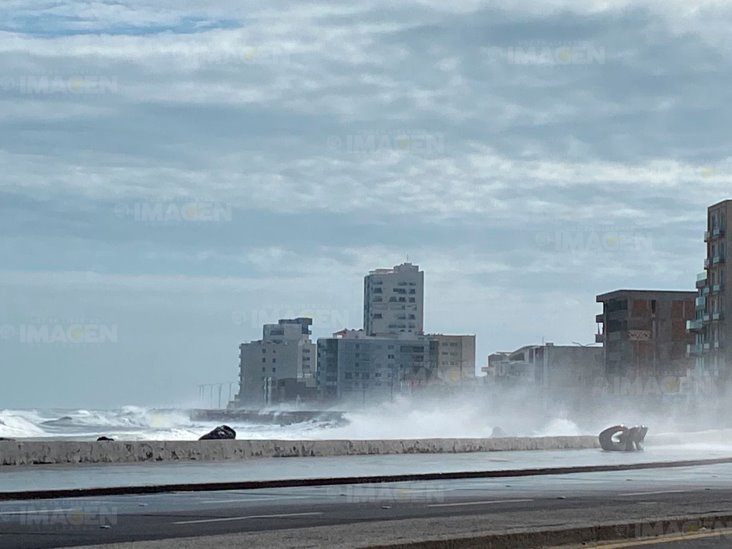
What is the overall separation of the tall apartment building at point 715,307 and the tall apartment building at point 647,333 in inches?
898

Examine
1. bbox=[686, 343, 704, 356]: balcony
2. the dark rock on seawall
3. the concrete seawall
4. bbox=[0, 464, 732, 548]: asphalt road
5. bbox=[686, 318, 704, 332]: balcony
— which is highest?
bbox=[686, 318, 704, 332]: balcony

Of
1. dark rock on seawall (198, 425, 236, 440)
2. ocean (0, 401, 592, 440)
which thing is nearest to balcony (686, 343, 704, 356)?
ocean (0, 401, 592, 440)

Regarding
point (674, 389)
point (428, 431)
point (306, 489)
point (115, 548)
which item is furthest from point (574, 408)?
point (115, 548)

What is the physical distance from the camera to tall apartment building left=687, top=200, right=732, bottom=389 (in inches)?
5290

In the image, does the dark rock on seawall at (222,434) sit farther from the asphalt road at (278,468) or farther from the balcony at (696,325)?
the balcony at (696,325)

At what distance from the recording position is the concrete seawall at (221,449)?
28.0 m

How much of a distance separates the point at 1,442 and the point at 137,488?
6.66 metres

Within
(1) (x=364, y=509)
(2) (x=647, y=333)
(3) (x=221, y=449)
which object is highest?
(2) (x=647, y=333)

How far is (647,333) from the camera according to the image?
16788 centimetres

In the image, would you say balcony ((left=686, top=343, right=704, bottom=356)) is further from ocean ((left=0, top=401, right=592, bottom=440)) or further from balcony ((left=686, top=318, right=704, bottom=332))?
ocean ((left=0, top=401, right=592, bottom=440))

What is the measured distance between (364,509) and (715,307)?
124766 mm

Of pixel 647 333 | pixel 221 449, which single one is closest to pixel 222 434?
pixel 221 449

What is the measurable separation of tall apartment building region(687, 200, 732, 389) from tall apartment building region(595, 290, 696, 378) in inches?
898

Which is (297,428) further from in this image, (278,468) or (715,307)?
(278,468)
